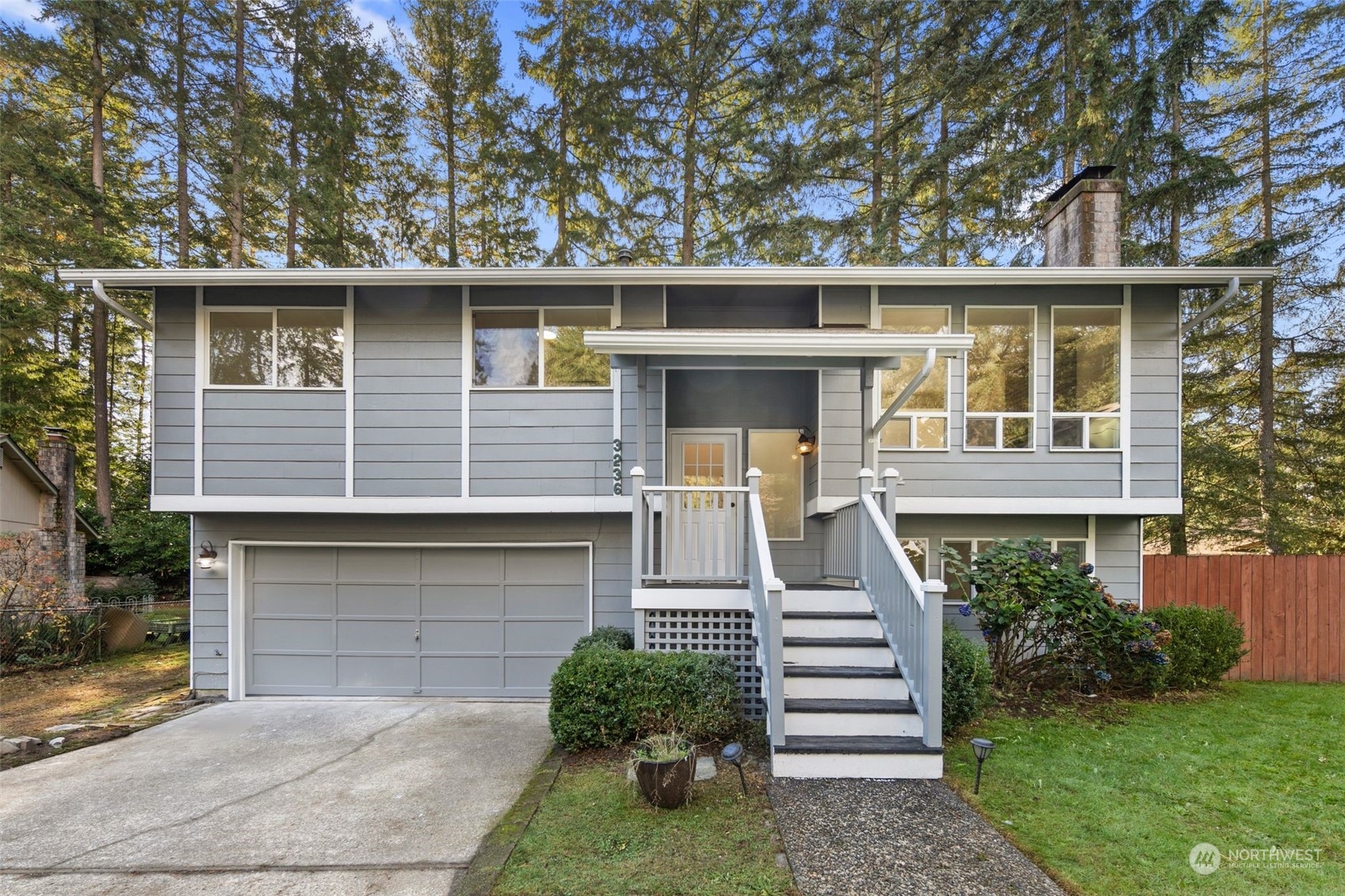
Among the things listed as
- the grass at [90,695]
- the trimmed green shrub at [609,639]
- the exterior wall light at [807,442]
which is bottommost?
the grass at [90,695]

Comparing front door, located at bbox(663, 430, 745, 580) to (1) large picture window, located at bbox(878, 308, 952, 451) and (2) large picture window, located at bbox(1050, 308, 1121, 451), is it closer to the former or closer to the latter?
(1) large picture window, located at bbox(878, 308, 952, 451)

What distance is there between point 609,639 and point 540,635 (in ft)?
5.53

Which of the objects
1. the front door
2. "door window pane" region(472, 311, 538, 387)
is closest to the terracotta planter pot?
the front door

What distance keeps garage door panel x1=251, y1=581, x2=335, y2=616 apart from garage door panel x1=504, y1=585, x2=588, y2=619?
2202mm

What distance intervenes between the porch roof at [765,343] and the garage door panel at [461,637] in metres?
3.87

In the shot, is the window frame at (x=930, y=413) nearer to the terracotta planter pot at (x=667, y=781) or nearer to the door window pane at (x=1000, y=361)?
the door window pane at (x=1000, y=361)

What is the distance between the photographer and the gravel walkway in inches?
114

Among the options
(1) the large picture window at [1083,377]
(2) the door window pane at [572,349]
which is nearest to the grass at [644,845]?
(2) the door window pane at [572,349]

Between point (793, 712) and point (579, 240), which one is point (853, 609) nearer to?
point (793, 712)

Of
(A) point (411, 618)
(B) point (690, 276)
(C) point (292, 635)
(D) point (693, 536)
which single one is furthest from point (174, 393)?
(D) point (693, 536)

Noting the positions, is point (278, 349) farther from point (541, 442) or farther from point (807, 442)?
point (807, 442)

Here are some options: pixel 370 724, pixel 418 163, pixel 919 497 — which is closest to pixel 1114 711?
pixel 919 497

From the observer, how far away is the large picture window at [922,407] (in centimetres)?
698

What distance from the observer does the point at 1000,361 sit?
7.04 meters
